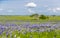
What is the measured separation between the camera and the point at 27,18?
3.66 feet

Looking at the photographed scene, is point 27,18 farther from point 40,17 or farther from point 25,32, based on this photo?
point 25,32

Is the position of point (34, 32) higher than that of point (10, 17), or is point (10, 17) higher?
point (10, 17)

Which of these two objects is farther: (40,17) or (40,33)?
(40,17)

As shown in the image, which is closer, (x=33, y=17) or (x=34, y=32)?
(x=34, y=32)

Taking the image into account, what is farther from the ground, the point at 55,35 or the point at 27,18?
the point at 27,18

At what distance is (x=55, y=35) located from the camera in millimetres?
820

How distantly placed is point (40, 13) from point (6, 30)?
401 millimetres

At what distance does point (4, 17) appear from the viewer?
1104 millimetres

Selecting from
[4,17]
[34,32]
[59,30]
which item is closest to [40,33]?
[34,32]

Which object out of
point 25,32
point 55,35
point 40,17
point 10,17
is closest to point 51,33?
point 55,35

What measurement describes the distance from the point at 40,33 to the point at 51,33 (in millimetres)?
80

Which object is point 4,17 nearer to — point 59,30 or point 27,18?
point 27,18

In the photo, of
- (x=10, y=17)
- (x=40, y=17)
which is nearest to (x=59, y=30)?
(x=40, y=17)

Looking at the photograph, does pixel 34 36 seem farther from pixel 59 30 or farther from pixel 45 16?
pixel 45 16
